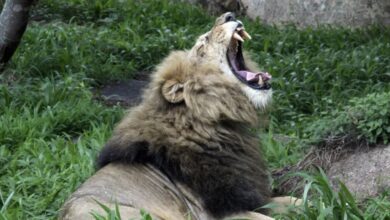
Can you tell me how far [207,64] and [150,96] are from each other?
35 centimetres

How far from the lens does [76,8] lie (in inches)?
423

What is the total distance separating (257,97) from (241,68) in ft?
1.04

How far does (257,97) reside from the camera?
5.30 meters

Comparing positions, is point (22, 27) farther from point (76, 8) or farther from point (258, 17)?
point (258, 17)

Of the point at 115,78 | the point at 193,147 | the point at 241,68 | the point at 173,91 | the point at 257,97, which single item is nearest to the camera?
the point at 193,147

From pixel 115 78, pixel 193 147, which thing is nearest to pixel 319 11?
pixel 115 78

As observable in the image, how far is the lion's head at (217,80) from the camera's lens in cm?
516

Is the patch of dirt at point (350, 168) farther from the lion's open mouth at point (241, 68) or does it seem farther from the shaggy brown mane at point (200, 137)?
the lion's open mouth at point (241, 68)

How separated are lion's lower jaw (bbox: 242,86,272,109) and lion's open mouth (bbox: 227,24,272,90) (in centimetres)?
4

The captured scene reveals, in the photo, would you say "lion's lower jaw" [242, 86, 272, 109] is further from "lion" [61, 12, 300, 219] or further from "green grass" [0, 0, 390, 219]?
"green grass" [0, 0, 390, 219]

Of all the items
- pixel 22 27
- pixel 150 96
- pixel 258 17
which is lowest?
pixel 258 17

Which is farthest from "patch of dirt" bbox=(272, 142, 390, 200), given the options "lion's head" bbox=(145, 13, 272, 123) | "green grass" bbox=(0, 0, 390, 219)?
"lion's head" bbox=(145, 13, 272, 123)

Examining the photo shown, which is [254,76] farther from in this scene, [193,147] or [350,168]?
[350,168]

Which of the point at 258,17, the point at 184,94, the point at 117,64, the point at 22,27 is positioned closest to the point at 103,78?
the point at 117,64
